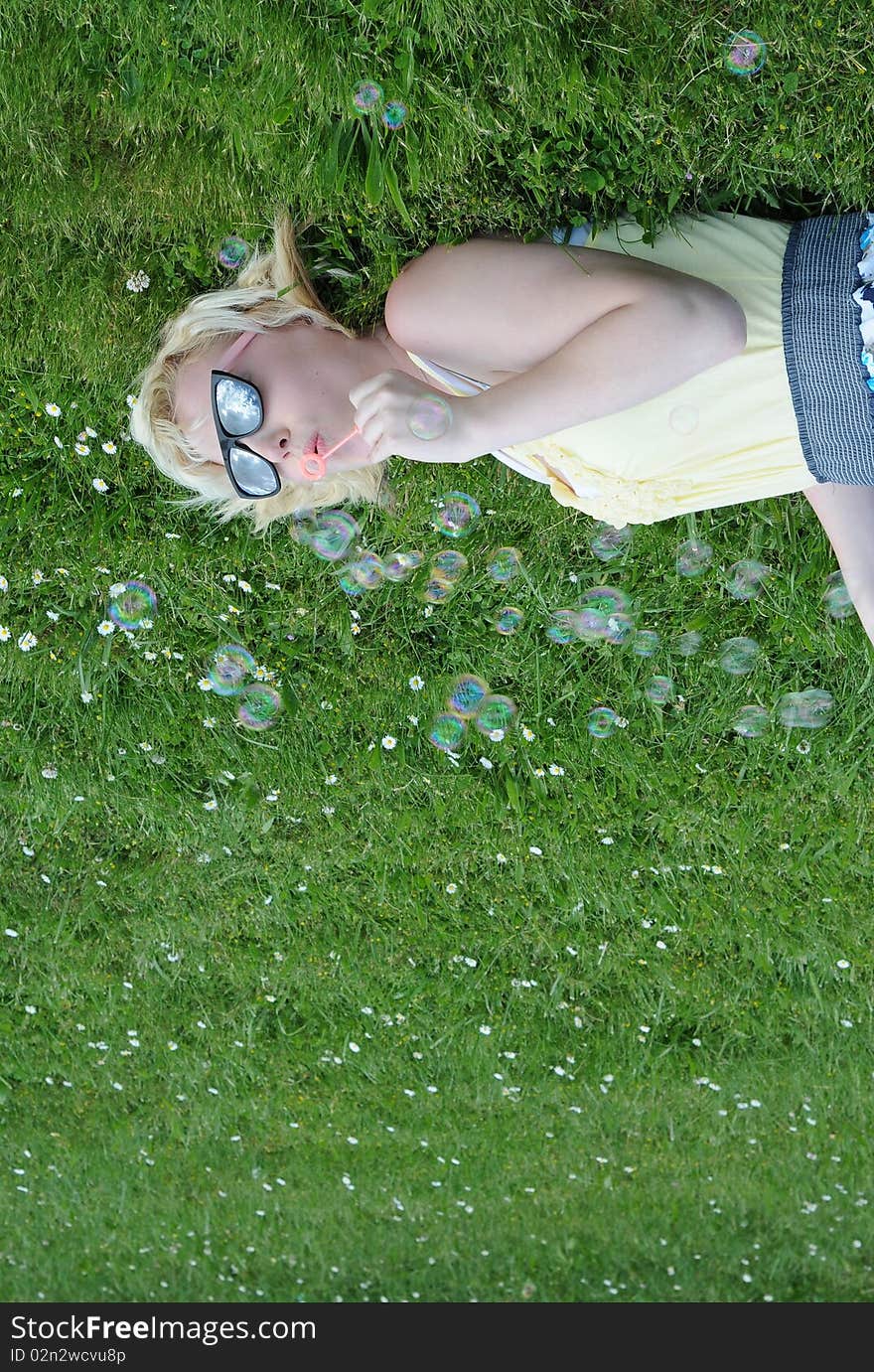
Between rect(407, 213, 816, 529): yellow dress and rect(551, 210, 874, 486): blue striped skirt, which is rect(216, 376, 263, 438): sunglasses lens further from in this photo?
rect(551, 210, 874, 486): blue striped skirt

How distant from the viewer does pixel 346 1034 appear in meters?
3.95

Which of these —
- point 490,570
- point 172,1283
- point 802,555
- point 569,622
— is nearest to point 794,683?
point 802,555

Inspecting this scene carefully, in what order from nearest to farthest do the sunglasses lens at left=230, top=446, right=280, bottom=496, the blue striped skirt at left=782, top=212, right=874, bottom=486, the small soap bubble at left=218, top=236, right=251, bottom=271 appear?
the blue striped skirt at left=782, top=212, right=874, bottom=486
the sunglasses lens at left=230, top=446, right=280, bottom=496
the small soap bubble at left=218, top=236, right=251, bottom=271

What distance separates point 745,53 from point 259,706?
2.49 metres

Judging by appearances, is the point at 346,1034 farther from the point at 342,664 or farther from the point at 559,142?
the point at 559,142

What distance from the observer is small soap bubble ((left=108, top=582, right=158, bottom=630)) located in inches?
140

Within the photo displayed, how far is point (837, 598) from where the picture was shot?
10.7 feet

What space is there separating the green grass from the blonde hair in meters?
0.25

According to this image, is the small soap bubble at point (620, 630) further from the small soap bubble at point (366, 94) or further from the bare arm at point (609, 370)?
the small soap bubble at point (366, 94)

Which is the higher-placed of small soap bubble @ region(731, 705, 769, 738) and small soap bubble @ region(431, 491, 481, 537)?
small soap bubble @ region(431, 491, 481, 537)

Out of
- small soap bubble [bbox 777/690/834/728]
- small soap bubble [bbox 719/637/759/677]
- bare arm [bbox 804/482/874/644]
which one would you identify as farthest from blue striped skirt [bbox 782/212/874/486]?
small soap bubble [bbox 777/690/834/728]

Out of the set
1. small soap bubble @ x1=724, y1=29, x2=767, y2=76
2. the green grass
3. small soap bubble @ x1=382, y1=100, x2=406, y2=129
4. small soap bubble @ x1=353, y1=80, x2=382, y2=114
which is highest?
small soap bubble @ x1=724, y1=29, x2=767, y2=76

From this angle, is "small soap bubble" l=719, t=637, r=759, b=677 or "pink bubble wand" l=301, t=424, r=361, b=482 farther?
"small soap bubble" l=719, t=637, r=759, b=677
